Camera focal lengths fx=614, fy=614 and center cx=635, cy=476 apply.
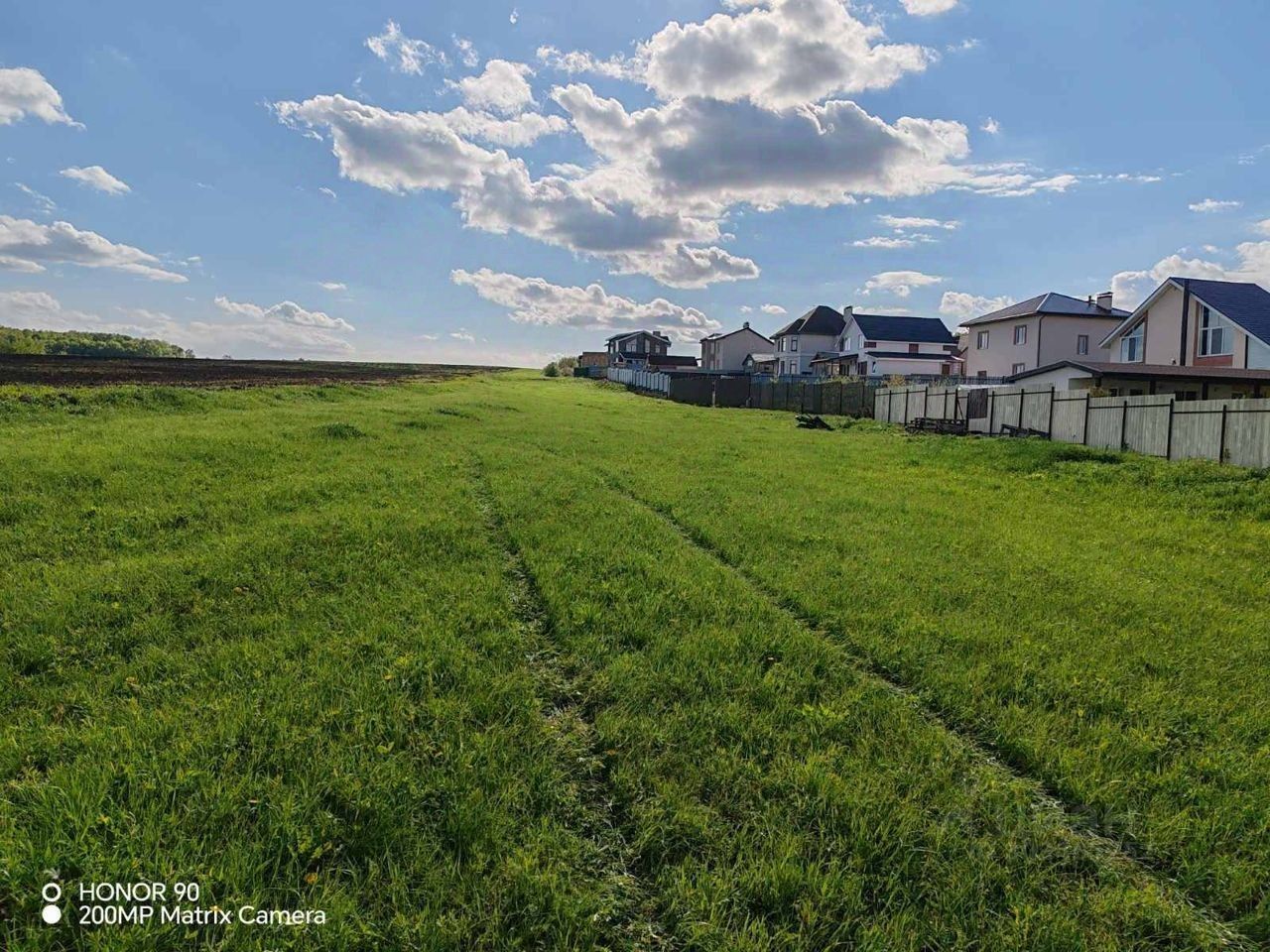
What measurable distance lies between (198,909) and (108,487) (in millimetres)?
8822

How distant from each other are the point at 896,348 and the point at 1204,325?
1276 inches

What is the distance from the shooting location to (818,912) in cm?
257

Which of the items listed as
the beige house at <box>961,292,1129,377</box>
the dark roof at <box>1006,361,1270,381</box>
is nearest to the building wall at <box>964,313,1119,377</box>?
Result: the beige house at <box>961,292,1129,377</box>

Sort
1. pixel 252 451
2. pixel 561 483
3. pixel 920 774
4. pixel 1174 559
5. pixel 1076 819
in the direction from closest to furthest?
1. pixel 1076 819
2. pixel 920 774
3. pixel 1174 559
4. pixel 561 483
5. pixel 252 451

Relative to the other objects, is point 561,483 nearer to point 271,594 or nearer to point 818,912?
point 271,594

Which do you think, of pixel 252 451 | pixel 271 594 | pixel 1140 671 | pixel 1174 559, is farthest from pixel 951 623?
pixel 252 451

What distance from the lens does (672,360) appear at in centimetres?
9025

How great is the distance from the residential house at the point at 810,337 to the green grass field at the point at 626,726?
67886 mm

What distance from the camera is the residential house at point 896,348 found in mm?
59500

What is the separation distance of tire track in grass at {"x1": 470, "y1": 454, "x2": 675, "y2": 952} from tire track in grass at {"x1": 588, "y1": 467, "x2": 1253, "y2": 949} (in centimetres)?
213

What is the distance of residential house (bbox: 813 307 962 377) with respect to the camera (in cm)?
5950

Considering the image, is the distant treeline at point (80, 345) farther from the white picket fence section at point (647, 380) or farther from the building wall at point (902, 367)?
the building wall at point (902, 367)

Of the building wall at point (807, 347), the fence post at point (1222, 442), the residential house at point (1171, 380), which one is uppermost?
the building wall at point (807, 347)

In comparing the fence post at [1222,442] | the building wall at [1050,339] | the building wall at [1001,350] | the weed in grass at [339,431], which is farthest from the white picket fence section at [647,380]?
the fence post at [1222,442]
